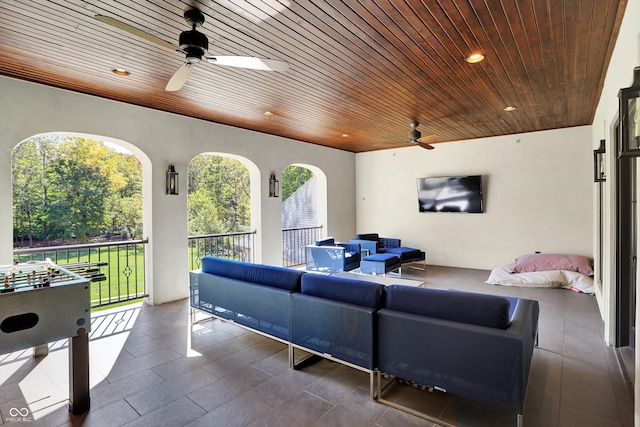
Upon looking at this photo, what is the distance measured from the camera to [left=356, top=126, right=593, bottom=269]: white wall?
6.27 metres

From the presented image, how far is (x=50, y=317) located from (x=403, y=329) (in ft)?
7.55

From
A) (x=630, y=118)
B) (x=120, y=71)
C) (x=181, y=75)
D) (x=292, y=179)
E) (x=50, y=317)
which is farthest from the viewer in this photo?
(x=292, y=179)

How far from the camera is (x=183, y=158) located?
5.24m

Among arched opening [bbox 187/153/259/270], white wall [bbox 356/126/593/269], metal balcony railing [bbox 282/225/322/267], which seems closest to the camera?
white wall [bbox 356/126/593/269]

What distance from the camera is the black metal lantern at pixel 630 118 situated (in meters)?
1.75

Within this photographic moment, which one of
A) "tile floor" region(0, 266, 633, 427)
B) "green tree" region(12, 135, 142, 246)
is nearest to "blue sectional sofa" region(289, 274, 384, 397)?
"tile floor" region(0, 266, 633, 427)

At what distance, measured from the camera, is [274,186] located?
22.0 feet

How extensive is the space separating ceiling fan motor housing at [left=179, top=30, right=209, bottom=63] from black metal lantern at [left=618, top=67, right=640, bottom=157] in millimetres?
2666

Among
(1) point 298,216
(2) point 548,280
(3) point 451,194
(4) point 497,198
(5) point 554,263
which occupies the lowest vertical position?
(2) point 548,280

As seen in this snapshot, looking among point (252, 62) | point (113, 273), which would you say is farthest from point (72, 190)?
point (252, 62)

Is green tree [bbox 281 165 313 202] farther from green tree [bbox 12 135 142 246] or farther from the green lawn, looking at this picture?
the green lawn

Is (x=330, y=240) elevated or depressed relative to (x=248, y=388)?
elevated

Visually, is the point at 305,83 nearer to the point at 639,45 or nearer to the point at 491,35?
the point at 491,35

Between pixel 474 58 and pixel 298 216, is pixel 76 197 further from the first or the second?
pixel 474 58
